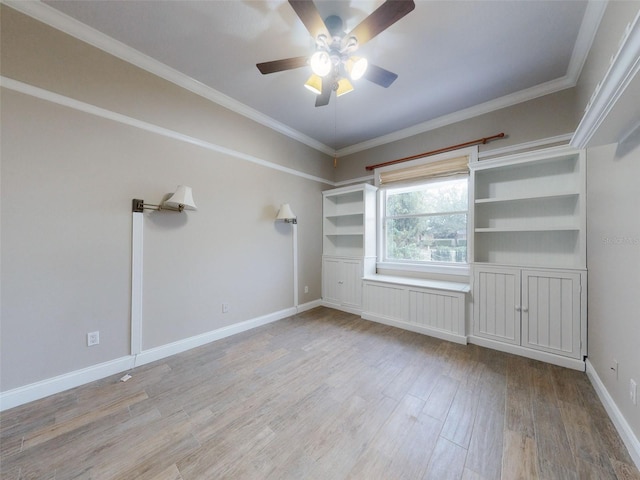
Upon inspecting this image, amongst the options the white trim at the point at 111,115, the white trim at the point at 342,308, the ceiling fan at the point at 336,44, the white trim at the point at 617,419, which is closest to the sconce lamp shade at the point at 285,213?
the white trim at the point at 111,115

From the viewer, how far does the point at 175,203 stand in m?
2.33

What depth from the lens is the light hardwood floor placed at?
4.18ft

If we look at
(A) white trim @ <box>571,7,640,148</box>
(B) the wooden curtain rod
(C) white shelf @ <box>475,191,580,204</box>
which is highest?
(B) the wooden curtain rod

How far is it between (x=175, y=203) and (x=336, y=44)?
6.64 ft

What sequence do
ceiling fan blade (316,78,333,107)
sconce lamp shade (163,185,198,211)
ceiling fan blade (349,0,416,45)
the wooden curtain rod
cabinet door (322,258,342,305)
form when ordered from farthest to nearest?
cabinet door (322,258,342,305) < the wooden curtain rod < sconce lamp shade (163,185,198,211) < ceiling fan blade (316,78,333,107) < ceiling fan blade (349,0,416,45)

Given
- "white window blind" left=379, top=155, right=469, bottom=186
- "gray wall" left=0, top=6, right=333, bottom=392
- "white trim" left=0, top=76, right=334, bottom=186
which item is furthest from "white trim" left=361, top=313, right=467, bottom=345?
"white trim" left=0, top=76, right=334, bottom=186

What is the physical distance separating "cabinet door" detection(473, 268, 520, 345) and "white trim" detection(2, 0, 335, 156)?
11.5 feet

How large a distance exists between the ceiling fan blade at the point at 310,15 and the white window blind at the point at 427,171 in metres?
2.36

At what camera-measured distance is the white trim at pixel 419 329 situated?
2783 millimetres

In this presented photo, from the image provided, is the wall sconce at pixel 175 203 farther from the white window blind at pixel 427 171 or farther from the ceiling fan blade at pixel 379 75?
the white window blind at pixel 427 171

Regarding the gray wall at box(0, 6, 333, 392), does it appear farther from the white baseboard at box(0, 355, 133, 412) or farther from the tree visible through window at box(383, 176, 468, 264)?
the tree visible through window at box(383, 176, 468, 264)

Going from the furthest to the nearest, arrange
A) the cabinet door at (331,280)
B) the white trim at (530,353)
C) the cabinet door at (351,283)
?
the cabinet door at (331,280)
the cabinet door at (351,283)
the white trim at (530,353)

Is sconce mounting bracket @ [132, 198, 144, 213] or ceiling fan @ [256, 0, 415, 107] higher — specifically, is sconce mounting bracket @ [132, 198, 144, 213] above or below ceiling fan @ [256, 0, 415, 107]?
below

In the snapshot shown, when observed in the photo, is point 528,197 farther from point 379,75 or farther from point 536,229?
point 379,75
